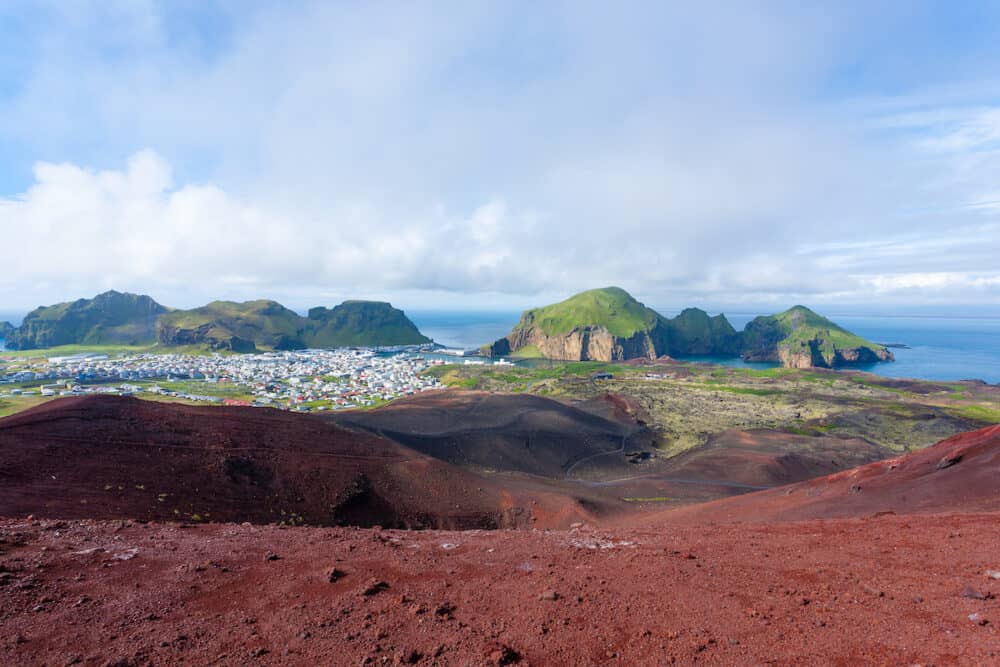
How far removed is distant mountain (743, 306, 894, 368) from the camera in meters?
151

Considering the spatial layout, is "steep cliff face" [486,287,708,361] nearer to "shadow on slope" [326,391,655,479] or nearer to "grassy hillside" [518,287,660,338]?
"grassy hillside" [518,287,660,338]

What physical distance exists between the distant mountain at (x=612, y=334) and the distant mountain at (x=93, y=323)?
136626mm

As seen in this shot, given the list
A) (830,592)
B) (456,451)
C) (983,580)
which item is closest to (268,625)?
A: (830,592)

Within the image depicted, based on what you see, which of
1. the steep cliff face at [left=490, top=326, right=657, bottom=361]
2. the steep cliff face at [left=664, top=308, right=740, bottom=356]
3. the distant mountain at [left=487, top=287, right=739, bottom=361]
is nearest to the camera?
the steep cliff face at [left=490, top=326, right=657, bottom=361]

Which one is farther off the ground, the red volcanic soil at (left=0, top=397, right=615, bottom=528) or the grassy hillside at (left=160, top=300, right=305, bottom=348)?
the grassy hillside at (left=160, top=300, right=305, bottom=348)

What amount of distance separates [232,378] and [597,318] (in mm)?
128862

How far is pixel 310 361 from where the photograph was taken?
135875mm

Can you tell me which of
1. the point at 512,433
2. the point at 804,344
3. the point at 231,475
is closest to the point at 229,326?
the point at 512,433

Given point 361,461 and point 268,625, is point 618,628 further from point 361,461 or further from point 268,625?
point 361,461

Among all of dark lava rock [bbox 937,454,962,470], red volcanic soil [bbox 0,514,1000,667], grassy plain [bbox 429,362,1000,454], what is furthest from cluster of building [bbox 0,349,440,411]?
dark lava rock [bbox 937,454,962,470]

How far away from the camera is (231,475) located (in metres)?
24.2

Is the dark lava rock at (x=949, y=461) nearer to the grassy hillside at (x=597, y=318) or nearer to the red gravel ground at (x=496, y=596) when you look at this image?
the red gravel ground at (x=496, y=596)

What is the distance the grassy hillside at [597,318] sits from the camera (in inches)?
6919

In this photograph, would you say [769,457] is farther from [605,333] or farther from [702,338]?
[702,338]
